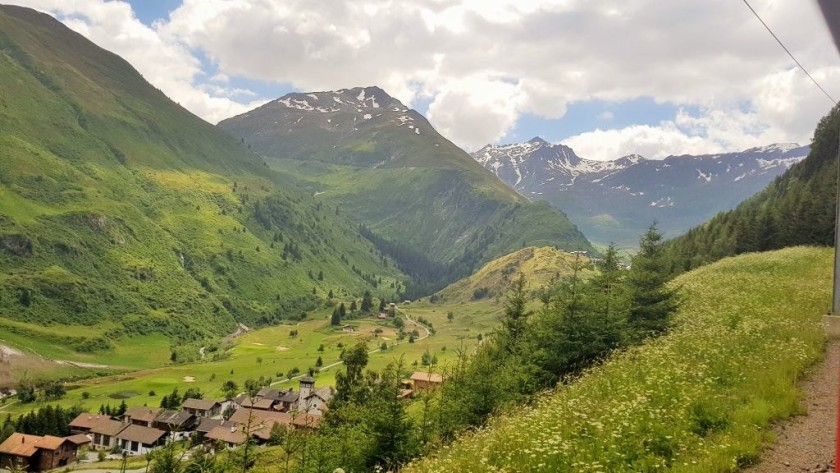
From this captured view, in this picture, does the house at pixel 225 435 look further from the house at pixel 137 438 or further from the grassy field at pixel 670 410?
the grassy field at pixel 670 410

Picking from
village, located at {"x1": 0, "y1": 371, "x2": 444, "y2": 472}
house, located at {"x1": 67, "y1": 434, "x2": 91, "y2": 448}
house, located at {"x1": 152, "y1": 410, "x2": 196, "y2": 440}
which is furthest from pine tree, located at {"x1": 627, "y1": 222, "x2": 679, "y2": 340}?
house, located at {"x1": 67, "y1": 434, "x2": 91, "y2": 448}

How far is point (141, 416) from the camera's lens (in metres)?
116

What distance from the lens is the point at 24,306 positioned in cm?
18812

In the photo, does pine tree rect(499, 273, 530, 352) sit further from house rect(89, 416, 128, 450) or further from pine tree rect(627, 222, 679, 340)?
house rect(89, 416, 128, 450)

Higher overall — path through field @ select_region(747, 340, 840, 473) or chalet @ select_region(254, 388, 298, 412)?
path through field @ select_region(747, 340, 840, 473)

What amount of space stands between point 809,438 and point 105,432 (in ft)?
411

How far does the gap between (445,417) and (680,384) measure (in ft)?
46.8

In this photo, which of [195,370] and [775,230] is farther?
[195,370]

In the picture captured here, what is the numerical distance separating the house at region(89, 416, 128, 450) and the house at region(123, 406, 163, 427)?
3835 mm

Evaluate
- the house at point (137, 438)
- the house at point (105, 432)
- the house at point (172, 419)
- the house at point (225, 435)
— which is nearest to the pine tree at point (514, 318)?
the house at point (225, 435)

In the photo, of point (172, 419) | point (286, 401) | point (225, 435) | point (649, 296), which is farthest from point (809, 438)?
point (172, 419)

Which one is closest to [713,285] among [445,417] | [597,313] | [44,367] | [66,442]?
[597,313]

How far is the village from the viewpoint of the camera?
92500mm

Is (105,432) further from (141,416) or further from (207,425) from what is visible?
(207,425)
